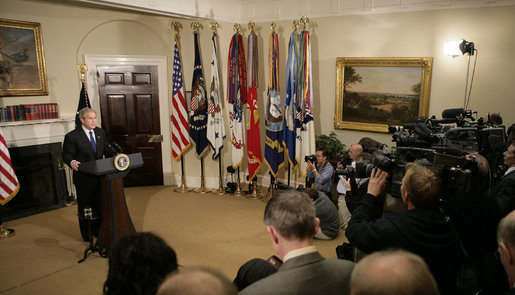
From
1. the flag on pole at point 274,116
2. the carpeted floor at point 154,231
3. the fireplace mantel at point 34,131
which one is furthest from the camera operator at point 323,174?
the fireplace mantel at point 34,131

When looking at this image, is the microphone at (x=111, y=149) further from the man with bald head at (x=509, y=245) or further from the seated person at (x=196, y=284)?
the man with bald head at (x=509, y=245)

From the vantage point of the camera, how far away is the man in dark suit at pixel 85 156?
4.56 metres

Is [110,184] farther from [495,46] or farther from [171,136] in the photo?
[495,46]

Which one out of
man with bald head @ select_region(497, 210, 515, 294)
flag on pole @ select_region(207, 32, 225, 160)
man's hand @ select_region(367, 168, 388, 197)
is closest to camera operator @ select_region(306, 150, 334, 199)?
flag on pole @ select_region(207, 32, 225, 160)

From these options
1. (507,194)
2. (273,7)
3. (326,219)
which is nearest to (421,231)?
(507,194)

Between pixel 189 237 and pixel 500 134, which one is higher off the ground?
pixel 500 134

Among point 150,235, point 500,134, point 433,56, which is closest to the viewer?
point 150,235

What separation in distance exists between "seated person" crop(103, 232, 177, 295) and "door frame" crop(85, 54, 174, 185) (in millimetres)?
5431

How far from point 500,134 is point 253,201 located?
12.8 ft

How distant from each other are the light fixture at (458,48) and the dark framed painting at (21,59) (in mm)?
6020

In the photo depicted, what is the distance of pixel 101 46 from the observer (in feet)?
20.5

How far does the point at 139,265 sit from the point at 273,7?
19.3 feet

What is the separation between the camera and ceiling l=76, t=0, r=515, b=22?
17.2 ft

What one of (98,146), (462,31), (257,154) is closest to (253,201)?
(257,154)
